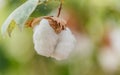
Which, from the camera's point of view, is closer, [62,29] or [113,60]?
[62,29]

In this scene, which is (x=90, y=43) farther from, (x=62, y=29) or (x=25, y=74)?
(x=62, y=29)

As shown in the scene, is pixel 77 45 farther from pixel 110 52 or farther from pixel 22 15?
pixel 22 15

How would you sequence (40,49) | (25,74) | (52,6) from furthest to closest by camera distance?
(25,74) → (52,6) → (40,49)

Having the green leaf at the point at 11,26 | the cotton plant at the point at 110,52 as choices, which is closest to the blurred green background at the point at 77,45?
the cotton plant at the point at 110,52

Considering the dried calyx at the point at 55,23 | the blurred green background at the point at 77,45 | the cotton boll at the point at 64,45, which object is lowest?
the blurred green background at the point at 77,45

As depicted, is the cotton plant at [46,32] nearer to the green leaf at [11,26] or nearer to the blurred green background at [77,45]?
the green leaf at [11,26]

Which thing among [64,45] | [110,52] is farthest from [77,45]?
[64,45]

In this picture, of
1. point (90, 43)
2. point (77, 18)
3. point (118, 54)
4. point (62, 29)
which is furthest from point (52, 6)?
point (62, 29)

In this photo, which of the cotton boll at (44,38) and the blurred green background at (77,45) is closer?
the cotton boll at (44,38)

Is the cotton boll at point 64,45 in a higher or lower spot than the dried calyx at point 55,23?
lower
